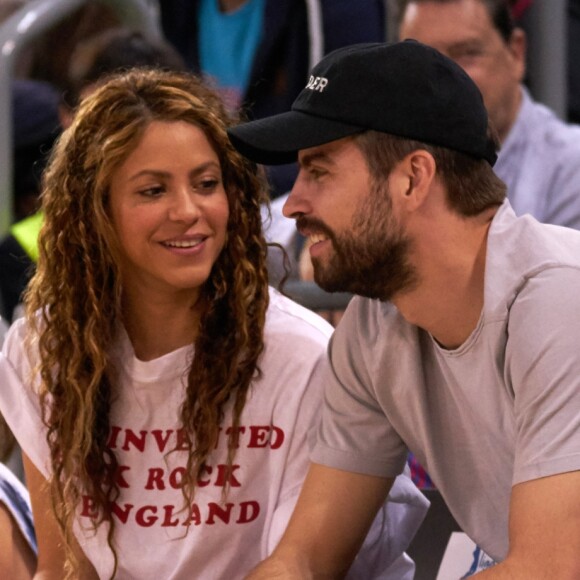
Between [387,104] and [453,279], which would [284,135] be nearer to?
[387,104]

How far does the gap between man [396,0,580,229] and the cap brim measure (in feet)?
3.70

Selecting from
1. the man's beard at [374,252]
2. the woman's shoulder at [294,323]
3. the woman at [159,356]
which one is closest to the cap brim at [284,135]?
the man's beard at [374,252]

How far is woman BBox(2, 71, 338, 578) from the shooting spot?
7.20ft

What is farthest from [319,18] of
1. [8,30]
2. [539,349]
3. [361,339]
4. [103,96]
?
[539,349]

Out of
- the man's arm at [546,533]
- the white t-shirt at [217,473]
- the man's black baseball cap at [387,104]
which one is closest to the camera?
the man's arm at [546,533]

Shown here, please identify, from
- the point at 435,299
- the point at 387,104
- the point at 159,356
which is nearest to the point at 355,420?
the point at 435,299

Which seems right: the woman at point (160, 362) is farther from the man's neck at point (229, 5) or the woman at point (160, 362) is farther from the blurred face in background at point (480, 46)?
the man's neck at point (229, 5)

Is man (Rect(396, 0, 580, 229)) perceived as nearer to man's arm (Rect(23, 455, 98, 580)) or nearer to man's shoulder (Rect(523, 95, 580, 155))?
A: man's shoulder (Rect(523, 95, 580, 155))

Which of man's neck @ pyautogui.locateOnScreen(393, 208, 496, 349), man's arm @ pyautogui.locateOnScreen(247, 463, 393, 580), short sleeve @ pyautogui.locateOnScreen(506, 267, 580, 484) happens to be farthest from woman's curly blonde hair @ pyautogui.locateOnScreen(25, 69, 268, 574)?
short sleeve @ pyautogui.locateOnScreen(506, 267, 580, 484)

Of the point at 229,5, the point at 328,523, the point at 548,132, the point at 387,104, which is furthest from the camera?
the point at 229,5

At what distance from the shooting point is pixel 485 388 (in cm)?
192

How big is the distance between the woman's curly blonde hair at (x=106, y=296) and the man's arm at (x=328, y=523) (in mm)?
170

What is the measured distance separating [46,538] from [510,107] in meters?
1.48

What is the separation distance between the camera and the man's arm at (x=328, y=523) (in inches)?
81.4
